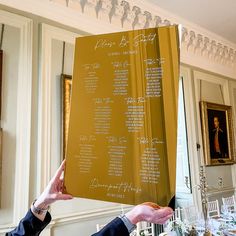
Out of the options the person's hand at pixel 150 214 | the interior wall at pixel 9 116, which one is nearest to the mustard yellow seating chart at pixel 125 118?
→ the person's hand at pixel 150 214

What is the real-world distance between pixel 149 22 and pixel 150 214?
11.0 feet

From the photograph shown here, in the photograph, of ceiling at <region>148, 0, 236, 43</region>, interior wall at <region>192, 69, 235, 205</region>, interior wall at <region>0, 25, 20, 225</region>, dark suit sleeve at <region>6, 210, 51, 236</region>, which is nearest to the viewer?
dark suit sleeve at <region>6, 210, 51, 236</region>

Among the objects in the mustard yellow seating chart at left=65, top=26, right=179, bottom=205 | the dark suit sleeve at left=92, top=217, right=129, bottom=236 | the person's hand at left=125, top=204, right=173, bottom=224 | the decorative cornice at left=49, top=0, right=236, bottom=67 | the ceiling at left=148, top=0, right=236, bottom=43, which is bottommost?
the dark suit sleeve at left=92, top=217, right=129, bottom=236

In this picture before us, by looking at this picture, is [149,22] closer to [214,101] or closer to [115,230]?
[214,101]

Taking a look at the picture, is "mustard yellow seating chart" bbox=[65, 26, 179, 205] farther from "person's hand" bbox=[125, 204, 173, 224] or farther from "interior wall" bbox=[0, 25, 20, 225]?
"interior wall" bbox=[0, 25, 20, 225]

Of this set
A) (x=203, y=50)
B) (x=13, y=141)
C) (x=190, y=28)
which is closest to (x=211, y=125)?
(x=203, y=50)

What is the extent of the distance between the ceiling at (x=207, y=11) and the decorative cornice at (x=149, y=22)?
16 centimetres

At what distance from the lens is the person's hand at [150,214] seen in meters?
0.87

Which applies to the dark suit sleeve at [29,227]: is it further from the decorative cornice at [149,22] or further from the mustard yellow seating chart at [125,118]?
the decorative cornice at [149,22]

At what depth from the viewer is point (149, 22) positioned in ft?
12.3

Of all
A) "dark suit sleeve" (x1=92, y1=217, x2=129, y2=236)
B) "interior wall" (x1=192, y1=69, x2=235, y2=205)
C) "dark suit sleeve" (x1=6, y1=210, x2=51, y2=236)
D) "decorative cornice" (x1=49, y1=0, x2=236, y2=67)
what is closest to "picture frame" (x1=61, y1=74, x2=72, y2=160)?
"decorative cornice" (x1=49, y1=0, x2=236, y2=67)

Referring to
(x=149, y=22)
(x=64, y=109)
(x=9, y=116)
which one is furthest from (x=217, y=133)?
(x=9, y=116)

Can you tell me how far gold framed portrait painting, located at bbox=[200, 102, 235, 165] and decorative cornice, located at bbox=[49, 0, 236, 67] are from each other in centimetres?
96

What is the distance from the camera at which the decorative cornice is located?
10.4 ft
